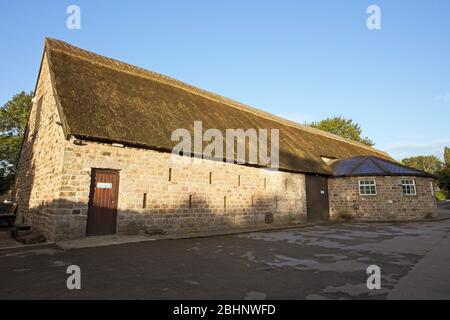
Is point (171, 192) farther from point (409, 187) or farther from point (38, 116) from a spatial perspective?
point (409, 187)

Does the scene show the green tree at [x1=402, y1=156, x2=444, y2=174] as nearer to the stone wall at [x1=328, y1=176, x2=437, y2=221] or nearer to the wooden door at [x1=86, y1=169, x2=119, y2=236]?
the stone wall at [x1=328, y1=176, x2=437, y2=221]

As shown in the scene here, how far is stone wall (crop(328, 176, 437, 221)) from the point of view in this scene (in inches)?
696

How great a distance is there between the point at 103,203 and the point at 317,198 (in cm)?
1395

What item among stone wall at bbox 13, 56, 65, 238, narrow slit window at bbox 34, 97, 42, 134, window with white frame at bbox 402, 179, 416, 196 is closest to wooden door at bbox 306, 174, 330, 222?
window with white frame at bbox 402, 179, 416, 196

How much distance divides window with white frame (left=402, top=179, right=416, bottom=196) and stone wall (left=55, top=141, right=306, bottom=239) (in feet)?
28.7

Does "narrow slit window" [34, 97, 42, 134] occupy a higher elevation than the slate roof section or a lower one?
higher

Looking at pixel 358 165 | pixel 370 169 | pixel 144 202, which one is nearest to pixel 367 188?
pixel 370 169

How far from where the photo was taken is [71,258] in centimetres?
620

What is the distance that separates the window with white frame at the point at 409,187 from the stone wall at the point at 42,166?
65.2 feet

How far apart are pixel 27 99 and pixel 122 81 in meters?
21.7

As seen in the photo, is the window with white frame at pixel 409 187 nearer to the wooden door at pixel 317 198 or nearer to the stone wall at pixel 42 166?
the wooden door at pixel 317 198

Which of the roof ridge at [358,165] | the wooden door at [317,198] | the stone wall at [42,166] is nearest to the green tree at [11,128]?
the stone wall at [42,166]

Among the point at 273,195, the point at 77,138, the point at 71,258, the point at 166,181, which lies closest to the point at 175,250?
the point at 71,258

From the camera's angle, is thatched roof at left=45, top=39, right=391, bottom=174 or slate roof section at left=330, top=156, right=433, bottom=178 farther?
slate roof section at left=330, top=156, right=433, bottom=178
